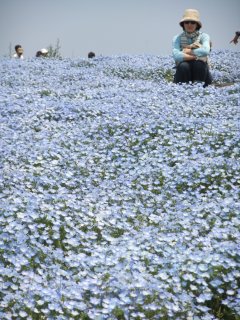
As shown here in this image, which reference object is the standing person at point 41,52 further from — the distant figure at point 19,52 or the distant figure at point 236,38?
the distant figure at point 236,38

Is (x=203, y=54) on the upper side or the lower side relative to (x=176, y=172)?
upper

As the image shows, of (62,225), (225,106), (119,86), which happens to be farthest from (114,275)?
(119,86)

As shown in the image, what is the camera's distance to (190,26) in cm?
1025

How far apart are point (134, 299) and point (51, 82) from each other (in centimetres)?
1027

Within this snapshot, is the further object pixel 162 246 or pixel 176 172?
pixel 176 172

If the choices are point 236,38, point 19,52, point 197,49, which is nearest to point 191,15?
point 197,49

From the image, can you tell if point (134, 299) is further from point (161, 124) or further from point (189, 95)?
point (189, 95)

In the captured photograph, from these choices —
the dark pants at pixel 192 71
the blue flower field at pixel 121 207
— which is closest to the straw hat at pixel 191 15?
the dark pants at pixel 192 71

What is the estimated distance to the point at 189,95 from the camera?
9.99m

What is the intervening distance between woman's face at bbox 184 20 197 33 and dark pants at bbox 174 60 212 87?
0.72 metres

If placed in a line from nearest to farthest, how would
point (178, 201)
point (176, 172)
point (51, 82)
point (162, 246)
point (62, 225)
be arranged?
point (162, 246), point (62, 225), point (178, 201), point (176, 172), point (51, 82)

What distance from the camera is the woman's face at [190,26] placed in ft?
33.5

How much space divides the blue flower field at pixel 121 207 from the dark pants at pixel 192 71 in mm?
913

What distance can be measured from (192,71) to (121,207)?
20.9ft
